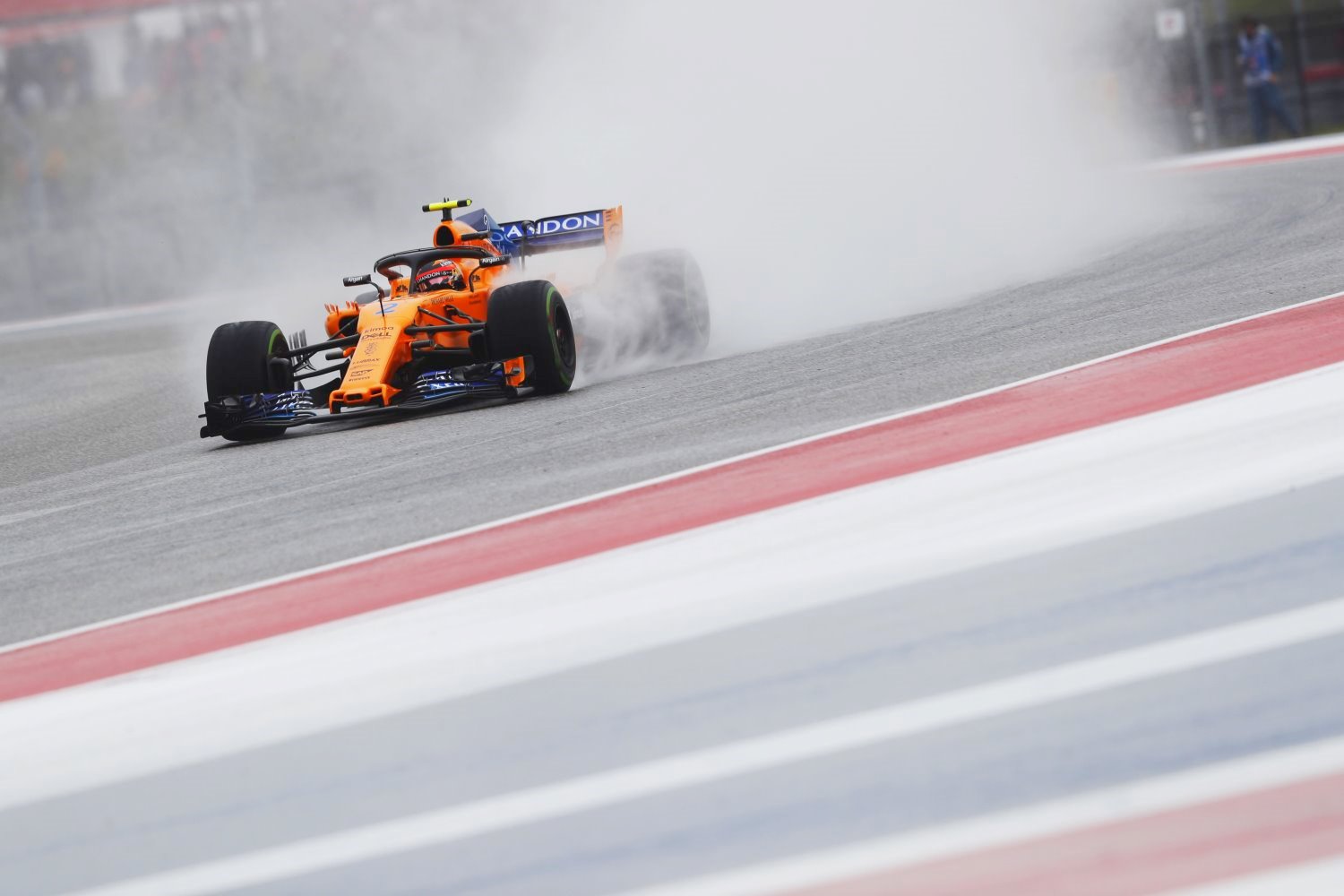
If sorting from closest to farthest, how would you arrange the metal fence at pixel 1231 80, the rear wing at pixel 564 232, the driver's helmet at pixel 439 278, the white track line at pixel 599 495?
the white track line at pixel 599 495 < the driver's helmet at pixel 439 278 < the rear wing at pixel 564 232 < the metal fence at pixel 1231 80

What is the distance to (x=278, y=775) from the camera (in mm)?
4094

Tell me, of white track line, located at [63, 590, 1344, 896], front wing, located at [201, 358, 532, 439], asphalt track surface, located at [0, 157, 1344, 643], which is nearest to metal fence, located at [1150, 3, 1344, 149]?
asphalt track surface, located at [0, 157, 1344, 643]

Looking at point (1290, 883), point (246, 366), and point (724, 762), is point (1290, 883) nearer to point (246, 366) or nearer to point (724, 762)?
point (724, 762)

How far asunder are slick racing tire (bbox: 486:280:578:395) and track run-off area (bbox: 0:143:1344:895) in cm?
123

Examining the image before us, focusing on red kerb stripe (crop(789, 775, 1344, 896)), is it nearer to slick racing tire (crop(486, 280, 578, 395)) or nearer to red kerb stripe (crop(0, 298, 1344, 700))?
red kerb stripe (crop(0, 298, 1344, 700))

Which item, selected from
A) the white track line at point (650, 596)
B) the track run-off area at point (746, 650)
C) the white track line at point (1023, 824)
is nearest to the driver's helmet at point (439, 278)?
the track run-off area at point (746, 650)

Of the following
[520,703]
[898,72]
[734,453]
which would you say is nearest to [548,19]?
[898,72]

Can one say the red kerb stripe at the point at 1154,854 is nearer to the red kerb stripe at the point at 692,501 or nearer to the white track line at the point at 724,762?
the white track line at the point at 724,762

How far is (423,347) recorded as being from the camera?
31.0 feet

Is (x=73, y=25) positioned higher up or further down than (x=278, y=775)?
higher up

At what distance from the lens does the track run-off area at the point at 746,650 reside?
328cm

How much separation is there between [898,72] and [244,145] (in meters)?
16.5

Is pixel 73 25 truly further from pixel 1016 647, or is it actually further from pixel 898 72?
pixel 1016 647

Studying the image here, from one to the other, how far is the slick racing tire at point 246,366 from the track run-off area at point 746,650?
156cm
